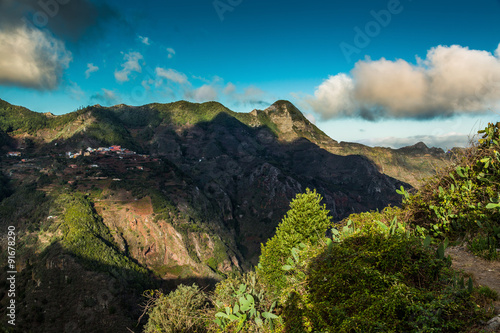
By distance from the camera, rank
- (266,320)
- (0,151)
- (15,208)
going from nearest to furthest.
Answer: (266,320) < (15,208) < (0,151)

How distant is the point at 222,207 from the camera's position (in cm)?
12800

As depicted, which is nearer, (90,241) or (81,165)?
(90,241)

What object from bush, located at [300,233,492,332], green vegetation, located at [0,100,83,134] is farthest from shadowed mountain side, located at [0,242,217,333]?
green vegetation, located at [0,100,83,134]

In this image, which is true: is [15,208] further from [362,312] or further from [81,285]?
[362,312]

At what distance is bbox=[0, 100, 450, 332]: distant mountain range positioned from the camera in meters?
50.6

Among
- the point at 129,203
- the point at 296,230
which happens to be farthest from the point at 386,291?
the point at 129,203

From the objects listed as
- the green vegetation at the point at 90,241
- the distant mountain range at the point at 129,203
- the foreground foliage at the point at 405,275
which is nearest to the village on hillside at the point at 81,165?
the distant mountain range at the point at 129,203

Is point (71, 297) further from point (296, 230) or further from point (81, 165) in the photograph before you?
point (81, 165)

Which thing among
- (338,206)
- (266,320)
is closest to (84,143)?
(338,206)

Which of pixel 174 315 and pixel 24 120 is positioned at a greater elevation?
pixel 24 120

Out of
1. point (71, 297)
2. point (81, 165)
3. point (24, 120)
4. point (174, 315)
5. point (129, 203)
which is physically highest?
point (24, 120)

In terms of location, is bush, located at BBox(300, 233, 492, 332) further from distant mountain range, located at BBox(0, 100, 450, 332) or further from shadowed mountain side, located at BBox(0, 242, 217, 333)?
shadowed mountain side, located at BBox(0, 242, 217, 333)

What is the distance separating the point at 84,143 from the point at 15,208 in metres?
66.2

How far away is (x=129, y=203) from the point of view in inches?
3361
